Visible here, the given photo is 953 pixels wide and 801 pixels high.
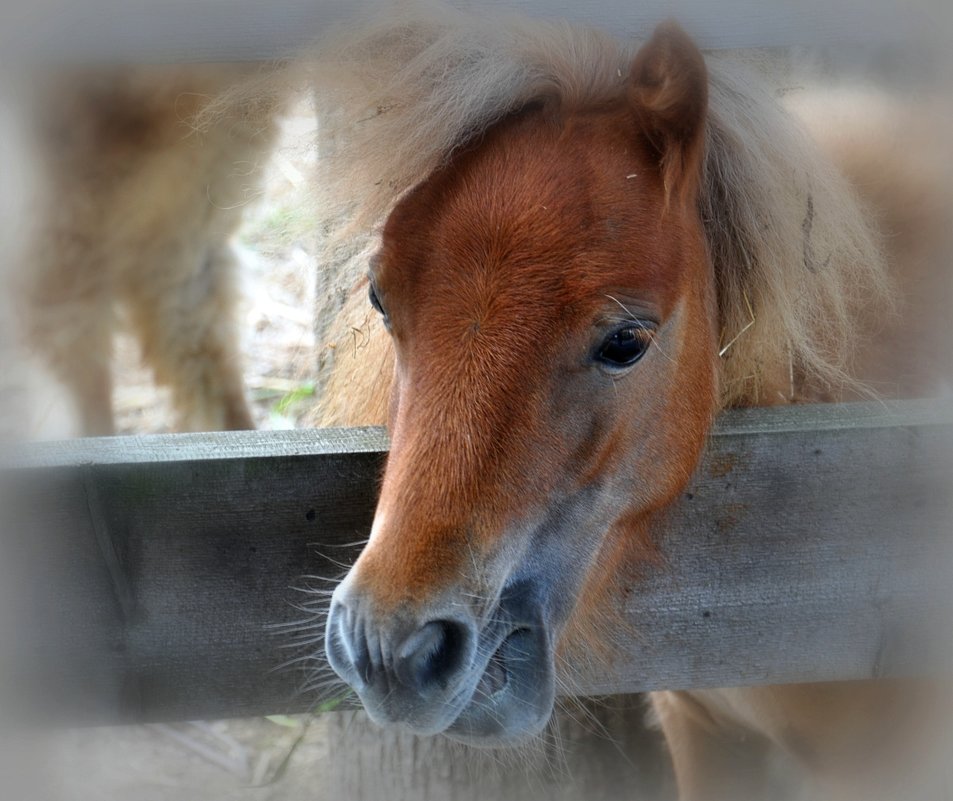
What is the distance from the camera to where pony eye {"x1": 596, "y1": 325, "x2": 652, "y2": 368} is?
1447 mm

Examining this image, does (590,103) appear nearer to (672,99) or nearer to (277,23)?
(672,99)

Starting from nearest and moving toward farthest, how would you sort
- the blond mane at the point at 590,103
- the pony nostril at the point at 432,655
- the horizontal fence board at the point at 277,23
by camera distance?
the pony nostril at the point at 432,655, the horizontal fence board at the point at 277,23, the blond mane at the point at 590,103

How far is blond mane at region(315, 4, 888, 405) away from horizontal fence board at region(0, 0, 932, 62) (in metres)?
0.07

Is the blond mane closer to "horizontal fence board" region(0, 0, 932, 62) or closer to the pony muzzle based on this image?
"horizontal fence board" region(0, 0, 932, 62)

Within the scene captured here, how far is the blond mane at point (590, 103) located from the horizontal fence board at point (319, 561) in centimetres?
22

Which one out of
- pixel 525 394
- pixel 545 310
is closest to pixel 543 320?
pixel 545 310

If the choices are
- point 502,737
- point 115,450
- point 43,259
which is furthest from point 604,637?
point 43,259

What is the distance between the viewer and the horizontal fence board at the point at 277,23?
4.66 ft

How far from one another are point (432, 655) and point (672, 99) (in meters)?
0.98

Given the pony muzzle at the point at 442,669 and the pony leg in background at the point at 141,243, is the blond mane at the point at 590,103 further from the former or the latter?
the pony leg in background at the point at 141,243

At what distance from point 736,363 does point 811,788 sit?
4.57 ft

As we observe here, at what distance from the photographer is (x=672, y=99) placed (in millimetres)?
1507

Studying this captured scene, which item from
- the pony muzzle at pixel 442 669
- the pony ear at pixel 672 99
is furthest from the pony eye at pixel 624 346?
the pony muzzle at pixel 442 669

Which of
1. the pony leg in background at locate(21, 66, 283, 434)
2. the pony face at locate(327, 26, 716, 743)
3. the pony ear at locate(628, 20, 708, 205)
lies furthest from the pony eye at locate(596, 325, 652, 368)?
the pony leg in background at locate(21, 66, 283, 434)
